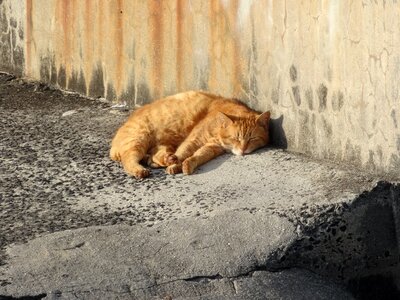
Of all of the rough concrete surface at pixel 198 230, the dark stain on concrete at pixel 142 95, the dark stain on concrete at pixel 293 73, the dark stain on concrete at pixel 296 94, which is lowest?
the rough concrete surface at pixel 198 230

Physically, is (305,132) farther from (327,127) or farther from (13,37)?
(13,37)

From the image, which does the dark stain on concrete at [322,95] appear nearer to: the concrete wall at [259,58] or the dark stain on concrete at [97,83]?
the concrete wall at [259,58]

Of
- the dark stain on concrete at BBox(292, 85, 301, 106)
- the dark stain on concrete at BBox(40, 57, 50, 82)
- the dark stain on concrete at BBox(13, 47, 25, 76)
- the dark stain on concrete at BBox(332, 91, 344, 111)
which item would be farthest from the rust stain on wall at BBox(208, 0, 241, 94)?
the dark stain on concrete at BBox(13, 47, 25, 76)

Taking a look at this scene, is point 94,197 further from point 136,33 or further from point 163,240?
point 136,33

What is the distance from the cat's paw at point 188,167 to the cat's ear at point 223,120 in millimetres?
539

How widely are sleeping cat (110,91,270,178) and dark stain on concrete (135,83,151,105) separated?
798 millimetres

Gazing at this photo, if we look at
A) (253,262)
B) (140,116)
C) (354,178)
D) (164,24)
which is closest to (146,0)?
(164,24)

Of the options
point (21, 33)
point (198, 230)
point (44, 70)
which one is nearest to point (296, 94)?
point (198, 230)

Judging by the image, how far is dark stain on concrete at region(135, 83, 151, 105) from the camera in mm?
8898

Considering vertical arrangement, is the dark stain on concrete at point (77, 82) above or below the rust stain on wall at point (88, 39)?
below

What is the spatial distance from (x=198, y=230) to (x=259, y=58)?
1878 millimetres

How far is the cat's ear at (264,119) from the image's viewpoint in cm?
748

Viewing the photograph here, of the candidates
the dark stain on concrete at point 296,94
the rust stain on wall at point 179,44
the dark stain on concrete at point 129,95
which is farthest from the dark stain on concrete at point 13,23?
the dark stain on concrete at point 296,94

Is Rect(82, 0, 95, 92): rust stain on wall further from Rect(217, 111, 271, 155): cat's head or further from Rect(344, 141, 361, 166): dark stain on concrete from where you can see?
Rect(344, 141, 361, 166): dark stain on concrete
